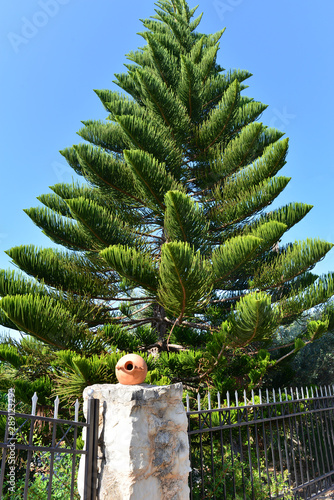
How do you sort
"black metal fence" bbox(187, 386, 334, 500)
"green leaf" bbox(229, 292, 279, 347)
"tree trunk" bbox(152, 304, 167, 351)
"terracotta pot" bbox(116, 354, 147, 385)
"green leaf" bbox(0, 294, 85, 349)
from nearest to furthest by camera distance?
"terracotta pot" bbox(116, 354, 147, 385)
"black metal fence" bbox(187, 386, 334, 500)
"green leaf" bbox(229, 292, 279, 347)
"green leaf" bbox(0, 294, 85, 349)
"tree trunk" bbox(152, 304, 167, 351)

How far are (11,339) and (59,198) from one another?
8.97 feet

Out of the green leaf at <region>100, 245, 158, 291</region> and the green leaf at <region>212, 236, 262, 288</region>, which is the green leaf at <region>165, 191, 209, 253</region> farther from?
the green leaf at <region>100, 245, 158, 291</region>

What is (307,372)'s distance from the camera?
9938 millimetres

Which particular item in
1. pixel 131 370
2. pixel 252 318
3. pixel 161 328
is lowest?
pixel 131 370

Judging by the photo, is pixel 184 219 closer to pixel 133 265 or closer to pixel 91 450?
pixel 133 265

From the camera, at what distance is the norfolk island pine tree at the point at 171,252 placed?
4.81 meters

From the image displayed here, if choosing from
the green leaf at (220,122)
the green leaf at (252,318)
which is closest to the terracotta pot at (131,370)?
the green leaf at (252,318)

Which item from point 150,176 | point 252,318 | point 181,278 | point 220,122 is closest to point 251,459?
point 252,318

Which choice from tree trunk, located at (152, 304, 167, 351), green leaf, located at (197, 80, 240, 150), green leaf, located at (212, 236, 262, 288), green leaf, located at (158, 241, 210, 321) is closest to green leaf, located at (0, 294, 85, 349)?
green leaf, located at (158, 241, 210, 321)

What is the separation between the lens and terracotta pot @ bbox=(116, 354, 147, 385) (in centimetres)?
257

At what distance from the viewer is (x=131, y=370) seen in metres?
2.57

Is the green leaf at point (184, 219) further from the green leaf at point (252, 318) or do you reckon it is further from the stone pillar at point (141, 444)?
the stone pillar at point (141, 444)

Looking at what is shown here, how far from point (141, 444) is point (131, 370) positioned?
475 millimetres

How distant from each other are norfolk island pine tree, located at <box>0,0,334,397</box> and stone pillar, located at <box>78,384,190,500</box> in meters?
1.78
